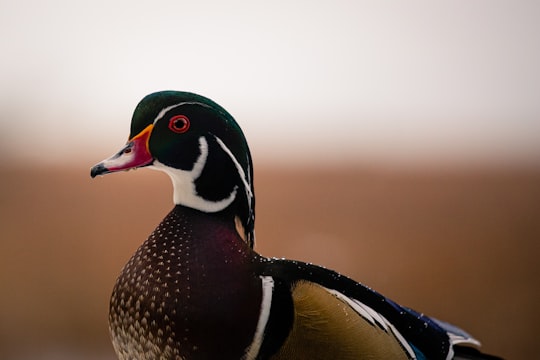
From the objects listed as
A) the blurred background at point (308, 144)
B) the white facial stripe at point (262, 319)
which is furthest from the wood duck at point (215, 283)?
the blurred background at point (308, 144)

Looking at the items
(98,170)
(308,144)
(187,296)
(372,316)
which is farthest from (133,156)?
(308,144)

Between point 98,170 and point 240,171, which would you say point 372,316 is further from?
point 98,170

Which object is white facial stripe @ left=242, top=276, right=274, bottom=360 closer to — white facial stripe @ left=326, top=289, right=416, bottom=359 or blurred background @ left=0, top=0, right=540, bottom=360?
white facial stripe @ left=326, top=289, right=416, bottom=359

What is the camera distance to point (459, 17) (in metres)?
0.88

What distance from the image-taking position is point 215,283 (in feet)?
1.57

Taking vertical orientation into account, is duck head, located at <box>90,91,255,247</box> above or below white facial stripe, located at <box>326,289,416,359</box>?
above

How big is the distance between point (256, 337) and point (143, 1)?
577mm

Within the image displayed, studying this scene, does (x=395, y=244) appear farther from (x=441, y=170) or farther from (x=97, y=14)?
(x=97, y=14)

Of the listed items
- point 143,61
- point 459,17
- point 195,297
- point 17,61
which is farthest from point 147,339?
point 459,17

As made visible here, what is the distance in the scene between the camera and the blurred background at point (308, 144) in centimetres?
84

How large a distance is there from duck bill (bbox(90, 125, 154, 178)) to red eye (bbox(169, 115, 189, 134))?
0.8 inches

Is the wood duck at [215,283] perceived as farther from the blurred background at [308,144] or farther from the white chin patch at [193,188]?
the blurred background at [308,144]

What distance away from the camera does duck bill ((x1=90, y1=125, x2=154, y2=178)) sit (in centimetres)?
49

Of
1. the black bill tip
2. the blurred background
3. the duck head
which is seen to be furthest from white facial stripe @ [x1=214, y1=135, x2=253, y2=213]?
the blurred background
